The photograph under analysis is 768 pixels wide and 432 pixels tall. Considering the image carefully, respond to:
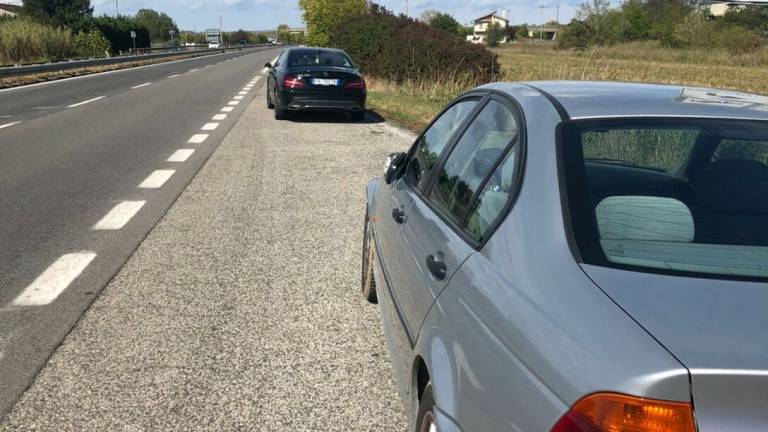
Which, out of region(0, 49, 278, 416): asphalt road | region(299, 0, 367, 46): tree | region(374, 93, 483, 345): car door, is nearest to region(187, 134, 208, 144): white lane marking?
region(0, 49, 278, 416): asphalt road

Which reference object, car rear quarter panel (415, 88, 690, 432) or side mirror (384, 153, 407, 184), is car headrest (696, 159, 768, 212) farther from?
side mirror (384, 153, 407, 184)

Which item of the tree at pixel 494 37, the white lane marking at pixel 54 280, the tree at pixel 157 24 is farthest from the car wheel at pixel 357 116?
the tree at pixel 157 24

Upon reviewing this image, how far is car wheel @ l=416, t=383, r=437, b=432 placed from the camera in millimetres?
2357

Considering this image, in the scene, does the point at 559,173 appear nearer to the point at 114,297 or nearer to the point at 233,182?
the point at 114,297

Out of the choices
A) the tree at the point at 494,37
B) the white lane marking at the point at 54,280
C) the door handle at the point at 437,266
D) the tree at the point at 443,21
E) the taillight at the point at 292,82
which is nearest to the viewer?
the door handle at the point at 437,266

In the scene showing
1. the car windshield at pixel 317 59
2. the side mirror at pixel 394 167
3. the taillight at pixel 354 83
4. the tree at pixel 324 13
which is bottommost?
the side mirror at pixel 394 167

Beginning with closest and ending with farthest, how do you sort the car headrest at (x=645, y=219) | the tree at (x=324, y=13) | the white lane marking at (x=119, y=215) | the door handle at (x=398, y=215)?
the car headrest at (x=645, y=219) < the door handle at (x=398, y=215) < the white lane marking at (x=119, y=215) < the tree at (x=324, y=13)

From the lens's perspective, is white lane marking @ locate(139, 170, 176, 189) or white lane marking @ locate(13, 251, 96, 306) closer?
white lane marking @ locate(13, 251, 96, 306)

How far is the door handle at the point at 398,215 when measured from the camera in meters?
3.36

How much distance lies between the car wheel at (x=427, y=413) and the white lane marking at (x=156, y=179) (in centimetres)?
681

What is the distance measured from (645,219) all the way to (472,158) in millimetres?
751

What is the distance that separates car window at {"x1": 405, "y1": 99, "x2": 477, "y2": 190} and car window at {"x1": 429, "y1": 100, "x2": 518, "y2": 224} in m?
0.20

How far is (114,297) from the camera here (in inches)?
195

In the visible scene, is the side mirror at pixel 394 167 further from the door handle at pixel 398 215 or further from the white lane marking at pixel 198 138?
the white lane marking at pixel 198 138
